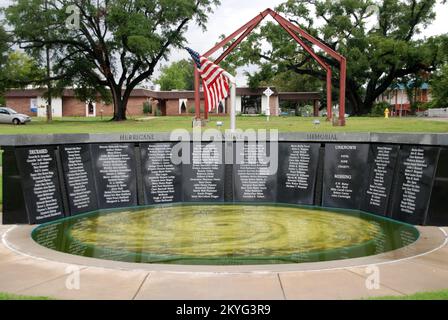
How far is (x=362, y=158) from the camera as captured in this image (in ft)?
35.2

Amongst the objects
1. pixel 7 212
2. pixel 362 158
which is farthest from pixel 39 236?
pixel 362 158

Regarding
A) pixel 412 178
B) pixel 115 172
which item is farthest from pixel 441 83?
pixel 115 172

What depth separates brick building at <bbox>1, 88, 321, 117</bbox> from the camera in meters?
66.8

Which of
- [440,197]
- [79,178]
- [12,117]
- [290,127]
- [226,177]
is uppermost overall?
[12,117]

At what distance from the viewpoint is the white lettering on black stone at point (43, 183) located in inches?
370

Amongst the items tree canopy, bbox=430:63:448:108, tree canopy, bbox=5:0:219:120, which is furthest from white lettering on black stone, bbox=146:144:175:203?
tree canopy, bbox=430:63:448:108

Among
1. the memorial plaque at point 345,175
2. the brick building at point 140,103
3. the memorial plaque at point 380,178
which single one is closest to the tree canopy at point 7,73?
the brick building at point 140,103

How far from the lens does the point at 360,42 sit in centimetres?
5272

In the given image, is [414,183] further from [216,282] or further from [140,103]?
[140,103]

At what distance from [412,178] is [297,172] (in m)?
2.63

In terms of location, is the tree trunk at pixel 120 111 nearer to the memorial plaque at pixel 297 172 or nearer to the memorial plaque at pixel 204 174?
the memorial plaque at pixel 204 174

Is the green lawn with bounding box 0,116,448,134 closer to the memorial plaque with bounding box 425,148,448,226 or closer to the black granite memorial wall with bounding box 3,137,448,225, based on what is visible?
the black granite memorial wall with bounding box 3,137,448,225

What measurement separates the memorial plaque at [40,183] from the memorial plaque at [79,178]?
28cm

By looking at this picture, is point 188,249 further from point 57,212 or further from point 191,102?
point 191,102
